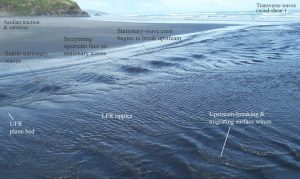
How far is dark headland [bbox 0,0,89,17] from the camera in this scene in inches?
4183

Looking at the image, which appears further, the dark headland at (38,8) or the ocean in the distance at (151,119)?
the dark headland at (38,8)

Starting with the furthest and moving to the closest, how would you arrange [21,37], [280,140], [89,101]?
[21,37] → [89,101] → [280,140]

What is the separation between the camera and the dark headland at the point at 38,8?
10624cm

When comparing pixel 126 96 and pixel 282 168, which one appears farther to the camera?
pixel 126 96

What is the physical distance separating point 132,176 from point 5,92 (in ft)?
31.9

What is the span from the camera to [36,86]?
17.4m

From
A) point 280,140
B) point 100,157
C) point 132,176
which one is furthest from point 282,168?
point 100,157

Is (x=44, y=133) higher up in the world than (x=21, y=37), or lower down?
lower down

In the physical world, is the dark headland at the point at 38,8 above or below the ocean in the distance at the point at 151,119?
above

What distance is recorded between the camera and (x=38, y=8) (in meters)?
114

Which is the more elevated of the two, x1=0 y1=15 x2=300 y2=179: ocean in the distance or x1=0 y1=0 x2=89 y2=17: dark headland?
x1=0 y1=0 x2=89 y2=17: dark headland

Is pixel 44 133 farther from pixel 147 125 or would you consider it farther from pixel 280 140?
pixel 280 140

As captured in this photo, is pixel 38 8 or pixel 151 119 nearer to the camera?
pixel 151 119

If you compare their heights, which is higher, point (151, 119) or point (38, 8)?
point (38, 8)
